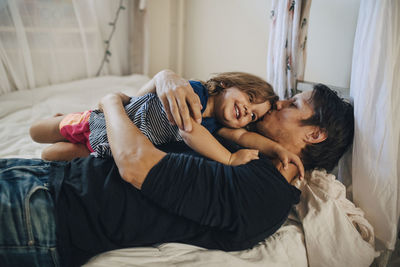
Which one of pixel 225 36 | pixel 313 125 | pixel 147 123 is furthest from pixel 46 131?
pixel 225 36

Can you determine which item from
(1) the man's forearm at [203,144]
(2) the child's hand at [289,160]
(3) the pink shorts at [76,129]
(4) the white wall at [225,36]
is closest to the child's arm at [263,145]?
(2) the child's hand at [289,160]

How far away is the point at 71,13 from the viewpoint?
2.07 m

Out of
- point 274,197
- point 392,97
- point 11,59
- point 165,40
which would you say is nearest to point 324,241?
point 274,197

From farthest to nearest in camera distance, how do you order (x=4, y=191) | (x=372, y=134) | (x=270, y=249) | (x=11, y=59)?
(x=11, y=59) < (x=372, y=134) < (x=270, y=249) < (x=4, y=191)

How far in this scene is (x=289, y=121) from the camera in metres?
1.02

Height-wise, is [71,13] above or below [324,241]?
above

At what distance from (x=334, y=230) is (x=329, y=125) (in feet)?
1.22

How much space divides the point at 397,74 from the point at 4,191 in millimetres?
1207

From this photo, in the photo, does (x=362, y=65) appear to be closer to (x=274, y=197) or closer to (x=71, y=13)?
(x=274, y=197)

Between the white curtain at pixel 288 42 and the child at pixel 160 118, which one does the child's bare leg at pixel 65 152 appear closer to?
the child at pixel 160 118

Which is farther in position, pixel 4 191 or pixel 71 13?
pixel 71 13

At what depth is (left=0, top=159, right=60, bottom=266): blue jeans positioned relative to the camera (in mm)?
599

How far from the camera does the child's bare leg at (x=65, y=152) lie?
3.62 feet

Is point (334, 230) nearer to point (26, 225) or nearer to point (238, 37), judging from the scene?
point (26, 225)
